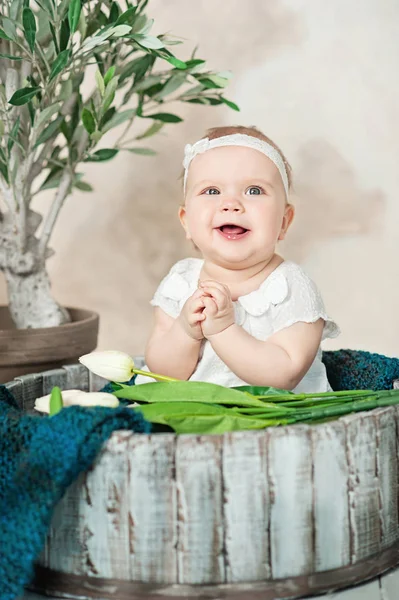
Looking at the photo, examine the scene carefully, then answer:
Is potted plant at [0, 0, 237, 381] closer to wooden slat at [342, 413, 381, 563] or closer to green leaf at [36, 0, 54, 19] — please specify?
green leaf at [36, 0, 54, 19]

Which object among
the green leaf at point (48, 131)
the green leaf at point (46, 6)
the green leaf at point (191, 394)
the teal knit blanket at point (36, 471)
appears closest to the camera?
the teal knit blanket at point (36, 471)

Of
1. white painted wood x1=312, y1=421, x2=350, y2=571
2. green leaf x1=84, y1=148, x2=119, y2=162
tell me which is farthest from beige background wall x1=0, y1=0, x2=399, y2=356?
white painted wood x1=312, y1=421, x2=350, y2=571

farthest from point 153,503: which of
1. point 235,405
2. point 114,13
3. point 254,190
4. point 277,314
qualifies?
point 114,13

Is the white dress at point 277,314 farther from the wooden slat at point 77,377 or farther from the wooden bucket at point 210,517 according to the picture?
the wooden bucket at point 210,517

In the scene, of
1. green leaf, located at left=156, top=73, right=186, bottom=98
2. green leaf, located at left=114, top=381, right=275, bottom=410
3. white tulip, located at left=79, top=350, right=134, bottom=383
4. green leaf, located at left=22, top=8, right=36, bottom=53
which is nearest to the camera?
green leaf, located at left=114, top=381, right=275, bottom=410

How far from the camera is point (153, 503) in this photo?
101 cm

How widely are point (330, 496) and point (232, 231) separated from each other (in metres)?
0.55

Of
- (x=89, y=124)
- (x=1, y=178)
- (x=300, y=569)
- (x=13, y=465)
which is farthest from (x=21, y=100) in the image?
(x=300, y=569)

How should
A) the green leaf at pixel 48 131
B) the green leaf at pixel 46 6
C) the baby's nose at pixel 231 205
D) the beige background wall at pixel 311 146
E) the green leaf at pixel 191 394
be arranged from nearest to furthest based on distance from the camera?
the green leaf at pixel 191 394
the baby's nose at pixel 231 205
the green leaf at pixel 46 6
the green leaf at pixel 48 131
the beige background wall at pixel 311 146

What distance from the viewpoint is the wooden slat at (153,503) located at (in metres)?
1.01

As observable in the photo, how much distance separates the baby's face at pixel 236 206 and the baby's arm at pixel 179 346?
5.8 inches

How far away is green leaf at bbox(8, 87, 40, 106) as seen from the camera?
156 cm

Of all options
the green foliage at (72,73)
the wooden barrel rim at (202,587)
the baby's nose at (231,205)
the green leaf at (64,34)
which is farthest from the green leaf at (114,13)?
the wooden barrel rim at (202,587)

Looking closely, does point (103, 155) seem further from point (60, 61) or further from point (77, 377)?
point (77, 377)
